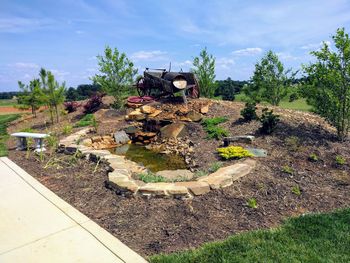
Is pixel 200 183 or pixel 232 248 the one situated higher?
pixel 200 183

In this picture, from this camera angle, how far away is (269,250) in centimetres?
322

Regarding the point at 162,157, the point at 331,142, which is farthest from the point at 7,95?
the point at 331,142

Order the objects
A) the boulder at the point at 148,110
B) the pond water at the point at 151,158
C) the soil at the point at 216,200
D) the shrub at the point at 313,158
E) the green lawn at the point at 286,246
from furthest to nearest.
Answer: the boulder at the point at 148,110
the pond water at the point at 151,158
the shrub at the point at 313,158
the soil at the point at 216,200
the green lawn at the point at 286,246

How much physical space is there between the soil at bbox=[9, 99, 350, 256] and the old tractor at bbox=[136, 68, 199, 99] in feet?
15.7

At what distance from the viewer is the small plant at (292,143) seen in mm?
6520

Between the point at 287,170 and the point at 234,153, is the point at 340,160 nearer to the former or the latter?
the point at 287,170

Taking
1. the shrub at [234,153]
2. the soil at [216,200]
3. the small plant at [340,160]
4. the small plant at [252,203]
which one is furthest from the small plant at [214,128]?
the small plant at [252,203]

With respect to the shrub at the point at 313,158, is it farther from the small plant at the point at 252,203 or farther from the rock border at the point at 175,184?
the small plant at the point at 252,203

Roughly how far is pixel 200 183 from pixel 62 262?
2.44 metres

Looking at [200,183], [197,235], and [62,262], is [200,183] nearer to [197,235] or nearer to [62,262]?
[197,235]

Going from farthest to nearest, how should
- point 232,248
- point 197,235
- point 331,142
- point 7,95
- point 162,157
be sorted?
point 7,95
point 162,157
point 331,142
point 197,235
point 232,248

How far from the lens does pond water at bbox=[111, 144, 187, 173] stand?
22.9 feet

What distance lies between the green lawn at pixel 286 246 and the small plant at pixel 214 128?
4632 mm

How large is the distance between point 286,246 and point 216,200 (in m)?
1.34
